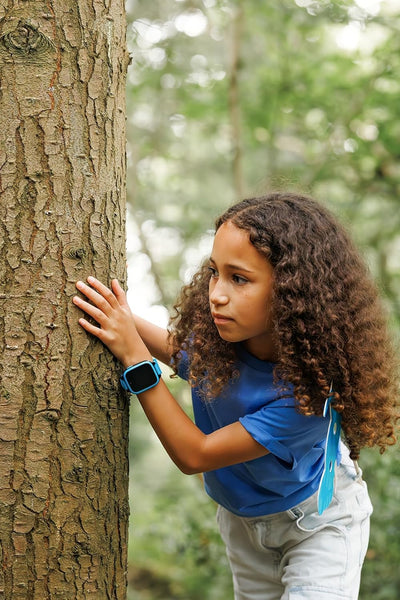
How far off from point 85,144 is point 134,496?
707cm

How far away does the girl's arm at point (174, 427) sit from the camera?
1936 millimetres

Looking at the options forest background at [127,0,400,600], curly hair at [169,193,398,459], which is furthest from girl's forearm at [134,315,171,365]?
forest background at [127,0,400,600]

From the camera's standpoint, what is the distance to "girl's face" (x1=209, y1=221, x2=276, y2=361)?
77.7 inches

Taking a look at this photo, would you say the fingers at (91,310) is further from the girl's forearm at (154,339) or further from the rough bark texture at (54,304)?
the girl's forearm at (154,339)

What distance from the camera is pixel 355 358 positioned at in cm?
208

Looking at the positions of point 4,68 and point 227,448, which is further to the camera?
point 227,448

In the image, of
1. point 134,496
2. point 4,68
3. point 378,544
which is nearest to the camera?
point 4,68

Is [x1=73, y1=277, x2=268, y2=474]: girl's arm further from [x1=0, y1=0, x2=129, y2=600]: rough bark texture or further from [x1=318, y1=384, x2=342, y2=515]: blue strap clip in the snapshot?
[x1=318, y1=384, x2=342, y2=515]: blue strap clip

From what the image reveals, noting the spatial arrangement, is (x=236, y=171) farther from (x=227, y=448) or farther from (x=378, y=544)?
(x=227, y=448)

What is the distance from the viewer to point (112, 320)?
1.91 meters

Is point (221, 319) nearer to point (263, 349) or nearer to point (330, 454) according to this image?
point (263, 349)

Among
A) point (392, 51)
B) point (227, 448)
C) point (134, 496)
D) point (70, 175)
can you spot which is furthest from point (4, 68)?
point (134, 496)

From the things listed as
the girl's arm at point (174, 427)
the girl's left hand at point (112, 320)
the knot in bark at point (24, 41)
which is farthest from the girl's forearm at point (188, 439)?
the knot in bark at point (24, 41)

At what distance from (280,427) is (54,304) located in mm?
765
